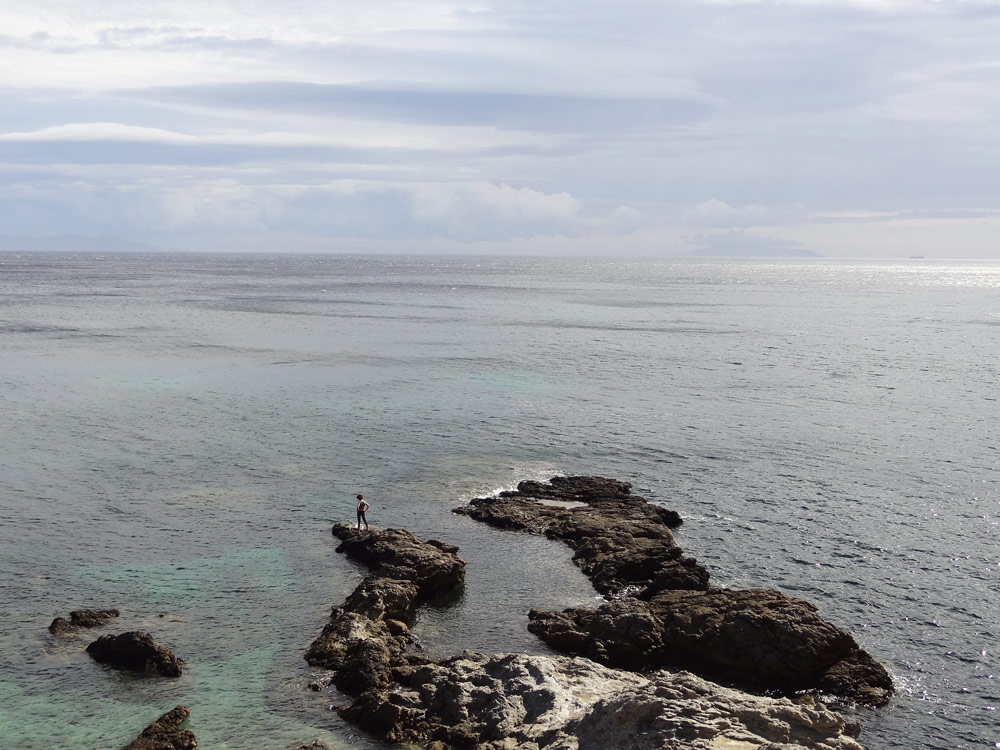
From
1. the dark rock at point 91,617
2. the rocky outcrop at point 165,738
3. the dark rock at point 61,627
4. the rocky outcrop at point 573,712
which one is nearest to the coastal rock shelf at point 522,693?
the rocky outcrop at point 573,712

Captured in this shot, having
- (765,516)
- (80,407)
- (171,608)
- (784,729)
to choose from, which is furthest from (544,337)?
(784,729)

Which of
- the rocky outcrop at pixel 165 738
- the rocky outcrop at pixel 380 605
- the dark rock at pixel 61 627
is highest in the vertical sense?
the rocky outcrop at pixel 380 605

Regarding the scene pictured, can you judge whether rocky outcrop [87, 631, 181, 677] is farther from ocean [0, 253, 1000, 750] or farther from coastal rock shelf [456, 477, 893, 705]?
coastal rock shelf [456, 477, 893, 705]

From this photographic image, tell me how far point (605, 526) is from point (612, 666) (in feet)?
43.3

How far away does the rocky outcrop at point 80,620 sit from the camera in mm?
33062

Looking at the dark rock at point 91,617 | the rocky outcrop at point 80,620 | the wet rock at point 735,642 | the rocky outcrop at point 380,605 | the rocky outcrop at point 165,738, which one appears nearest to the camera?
the rocky outcrop at point 165,738

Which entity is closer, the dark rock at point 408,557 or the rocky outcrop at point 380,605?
the rocky outcrop at point 380,605

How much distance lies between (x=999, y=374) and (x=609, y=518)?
72.9 metres

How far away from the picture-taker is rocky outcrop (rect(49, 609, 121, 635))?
33.1m

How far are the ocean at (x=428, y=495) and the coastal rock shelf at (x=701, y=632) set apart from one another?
4.56 feet

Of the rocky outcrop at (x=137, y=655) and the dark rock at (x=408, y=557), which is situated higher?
the dark rock at (x=408, y=557)

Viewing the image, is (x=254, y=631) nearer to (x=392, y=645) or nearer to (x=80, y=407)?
(x=392, y=645)

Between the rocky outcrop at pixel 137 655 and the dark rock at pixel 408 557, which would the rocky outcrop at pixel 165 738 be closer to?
the rocky outcrop at pixel 137 655

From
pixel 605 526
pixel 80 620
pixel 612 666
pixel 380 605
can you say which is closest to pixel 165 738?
pixel 380 605
